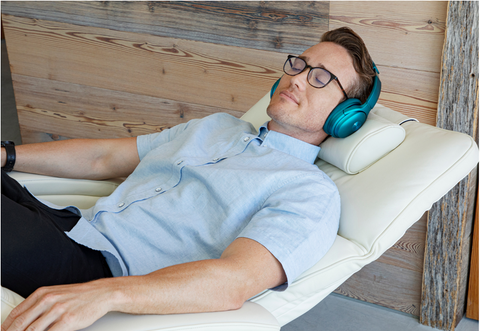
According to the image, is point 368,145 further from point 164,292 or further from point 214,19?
point 214,19

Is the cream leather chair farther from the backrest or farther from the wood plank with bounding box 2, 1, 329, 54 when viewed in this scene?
the wood plank with bounding box 2, 1, 329, 54

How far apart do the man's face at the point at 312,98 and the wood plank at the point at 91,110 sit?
2.15ft

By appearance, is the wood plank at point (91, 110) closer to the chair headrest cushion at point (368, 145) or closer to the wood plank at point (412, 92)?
the wood plank at point (412, 92)

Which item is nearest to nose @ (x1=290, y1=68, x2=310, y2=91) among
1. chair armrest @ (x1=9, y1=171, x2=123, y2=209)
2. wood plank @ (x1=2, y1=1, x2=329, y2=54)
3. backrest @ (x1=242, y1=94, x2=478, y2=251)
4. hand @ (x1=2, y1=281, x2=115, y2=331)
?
backrest @ (x1=242, y1=94, x2=478, y2=251)

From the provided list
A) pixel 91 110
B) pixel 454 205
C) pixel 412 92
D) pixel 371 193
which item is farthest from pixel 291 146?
pixel 91 110

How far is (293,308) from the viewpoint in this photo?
1098 millimetres

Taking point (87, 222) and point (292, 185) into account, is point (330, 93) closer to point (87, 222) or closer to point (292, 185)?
point (292, 185)

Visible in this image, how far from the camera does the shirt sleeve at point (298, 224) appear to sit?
39.6 inches

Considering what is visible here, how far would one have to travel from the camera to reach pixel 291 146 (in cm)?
138

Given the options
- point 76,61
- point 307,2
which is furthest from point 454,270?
point 76,61

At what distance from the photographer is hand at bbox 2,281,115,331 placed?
77 cm

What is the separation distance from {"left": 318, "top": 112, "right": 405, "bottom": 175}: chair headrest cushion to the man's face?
124mm

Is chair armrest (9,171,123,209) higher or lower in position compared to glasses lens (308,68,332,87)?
lower

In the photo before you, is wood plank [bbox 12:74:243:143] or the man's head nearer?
the man's head
